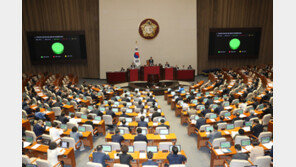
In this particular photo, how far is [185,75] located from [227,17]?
28.6ft

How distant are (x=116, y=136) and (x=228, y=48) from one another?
67.9 ft

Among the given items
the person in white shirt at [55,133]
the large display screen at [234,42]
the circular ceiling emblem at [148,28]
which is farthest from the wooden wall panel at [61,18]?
the person in white shirt at [55,133]

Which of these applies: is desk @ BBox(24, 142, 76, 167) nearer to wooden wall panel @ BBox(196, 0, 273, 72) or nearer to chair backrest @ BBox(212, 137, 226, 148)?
chair backrest @ BBox(212, 137, 226, 148)

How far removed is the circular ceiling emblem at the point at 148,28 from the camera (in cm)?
2294

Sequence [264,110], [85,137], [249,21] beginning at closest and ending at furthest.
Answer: [85,137] → [264,110] → [249,21]

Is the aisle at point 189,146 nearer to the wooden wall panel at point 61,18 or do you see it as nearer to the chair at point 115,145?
the chair at point 115,145

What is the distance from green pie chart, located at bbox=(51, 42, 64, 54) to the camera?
2242 centimetres

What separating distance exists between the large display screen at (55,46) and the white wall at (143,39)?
2.58 meters

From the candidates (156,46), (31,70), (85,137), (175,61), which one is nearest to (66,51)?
(31,70)

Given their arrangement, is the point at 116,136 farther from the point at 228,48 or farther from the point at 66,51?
the point at 228,48

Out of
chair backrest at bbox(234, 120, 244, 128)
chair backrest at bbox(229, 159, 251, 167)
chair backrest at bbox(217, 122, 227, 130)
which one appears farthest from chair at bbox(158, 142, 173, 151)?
chair backrest at bbox(234, 120, 244, 128)

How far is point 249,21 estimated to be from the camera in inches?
973

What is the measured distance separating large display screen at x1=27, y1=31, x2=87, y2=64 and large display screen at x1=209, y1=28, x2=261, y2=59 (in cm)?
1470

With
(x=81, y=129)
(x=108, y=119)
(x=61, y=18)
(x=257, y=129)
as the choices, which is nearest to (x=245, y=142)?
(x=257, y=129)
